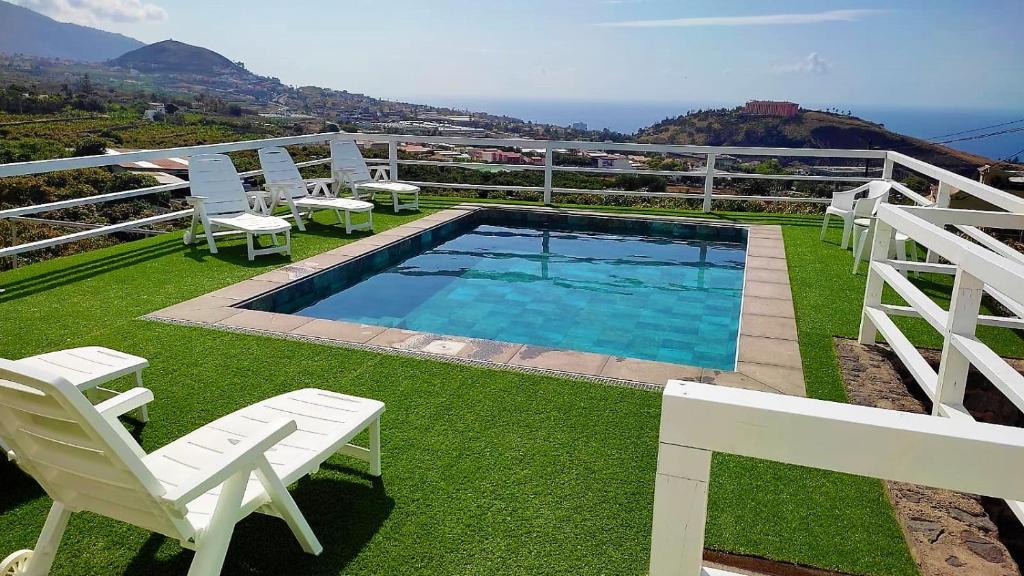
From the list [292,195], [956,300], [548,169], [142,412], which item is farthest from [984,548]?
[548,169]

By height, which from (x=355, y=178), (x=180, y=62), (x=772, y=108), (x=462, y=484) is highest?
(x=180, y=62)

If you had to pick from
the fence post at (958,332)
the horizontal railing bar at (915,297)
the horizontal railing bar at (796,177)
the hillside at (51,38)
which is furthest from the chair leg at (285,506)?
the hillside at (51,38)

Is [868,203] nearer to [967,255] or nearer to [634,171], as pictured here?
[634,171]

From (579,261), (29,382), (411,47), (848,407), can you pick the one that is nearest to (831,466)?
(848,407)

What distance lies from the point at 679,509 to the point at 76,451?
1.83m

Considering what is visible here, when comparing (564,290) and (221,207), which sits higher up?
(221,207)

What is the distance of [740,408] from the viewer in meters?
0.98

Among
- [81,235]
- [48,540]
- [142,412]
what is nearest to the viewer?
[48,540]

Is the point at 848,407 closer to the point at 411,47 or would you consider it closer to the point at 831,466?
the point at 831,466

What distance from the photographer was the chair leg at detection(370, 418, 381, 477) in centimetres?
298

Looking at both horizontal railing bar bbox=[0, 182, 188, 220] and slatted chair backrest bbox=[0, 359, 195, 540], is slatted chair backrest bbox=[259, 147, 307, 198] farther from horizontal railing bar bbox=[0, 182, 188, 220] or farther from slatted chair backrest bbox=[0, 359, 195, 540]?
slatted chair backrest bbox=[0, 359, 195, 540]

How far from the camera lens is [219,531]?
6.75ft

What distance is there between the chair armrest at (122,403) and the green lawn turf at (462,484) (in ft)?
1.48

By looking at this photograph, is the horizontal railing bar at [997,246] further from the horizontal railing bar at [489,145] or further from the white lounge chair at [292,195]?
the white lounge chair at [292,195]
